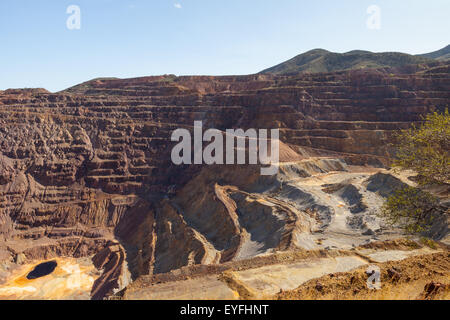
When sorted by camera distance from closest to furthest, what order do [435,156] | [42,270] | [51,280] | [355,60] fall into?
[435,156] → [51,280] → [42,270] → [355,60]

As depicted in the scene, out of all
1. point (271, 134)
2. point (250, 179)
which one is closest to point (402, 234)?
point (250, 179)

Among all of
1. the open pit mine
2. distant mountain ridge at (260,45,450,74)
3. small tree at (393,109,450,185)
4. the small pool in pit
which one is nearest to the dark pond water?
the small pool in pit

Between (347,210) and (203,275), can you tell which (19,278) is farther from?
(347,210)

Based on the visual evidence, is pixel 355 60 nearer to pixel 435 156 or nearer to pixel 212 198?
pixel 212 198

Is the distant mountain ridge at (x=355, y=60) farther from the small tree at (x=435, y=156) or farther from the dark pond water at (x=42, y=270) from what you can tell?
the dark pond water at (x=42, y=270)

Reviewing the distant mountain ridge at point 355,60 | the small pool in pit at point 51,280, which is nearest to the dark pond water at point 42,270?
the small pool in pit at point 51,280

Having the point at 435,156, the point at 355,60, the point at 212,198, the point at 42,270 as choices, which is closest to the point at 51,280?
the point at 42,270

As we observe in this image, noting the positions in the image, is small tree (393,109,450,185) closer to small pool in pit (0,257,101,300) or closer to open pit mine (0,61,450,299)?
open pit mine (0,61,450,299)
